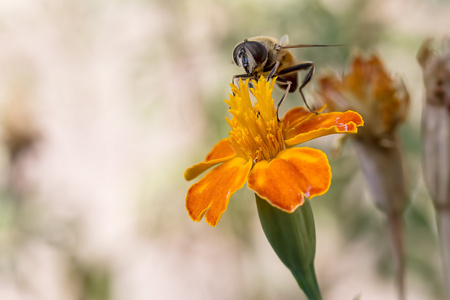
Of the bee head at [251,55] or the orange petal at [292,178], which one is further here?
the bee head at [251,55]

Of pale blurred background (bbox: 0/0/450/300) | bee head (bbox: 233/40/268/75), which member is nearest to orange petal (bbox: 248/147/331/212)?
bee head (bbox: 233/40/268/75)

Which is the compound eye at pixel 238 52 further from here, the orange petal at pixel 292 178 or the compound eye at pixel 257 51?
the orange petal at pixel 292 178

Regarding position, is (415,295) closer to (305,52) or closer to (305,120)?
(305,52)

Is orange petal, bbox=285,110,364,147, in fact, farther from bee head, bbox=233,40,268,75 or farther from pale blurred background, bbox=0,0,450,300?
pale blurred background, bbox=0,0,450,300

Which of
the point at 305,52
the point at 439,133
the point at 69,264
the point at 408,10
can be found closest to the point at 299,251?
the point at 439,133

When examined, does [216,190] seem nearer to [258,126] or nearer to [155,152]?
[258,126]

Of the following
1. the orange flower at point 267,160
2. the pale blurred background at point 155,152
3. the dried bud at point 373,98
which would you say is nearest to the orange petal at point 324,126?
the orange flower at point 267,160

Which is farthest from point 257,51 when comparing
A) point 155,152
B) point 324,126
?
point 155,152
